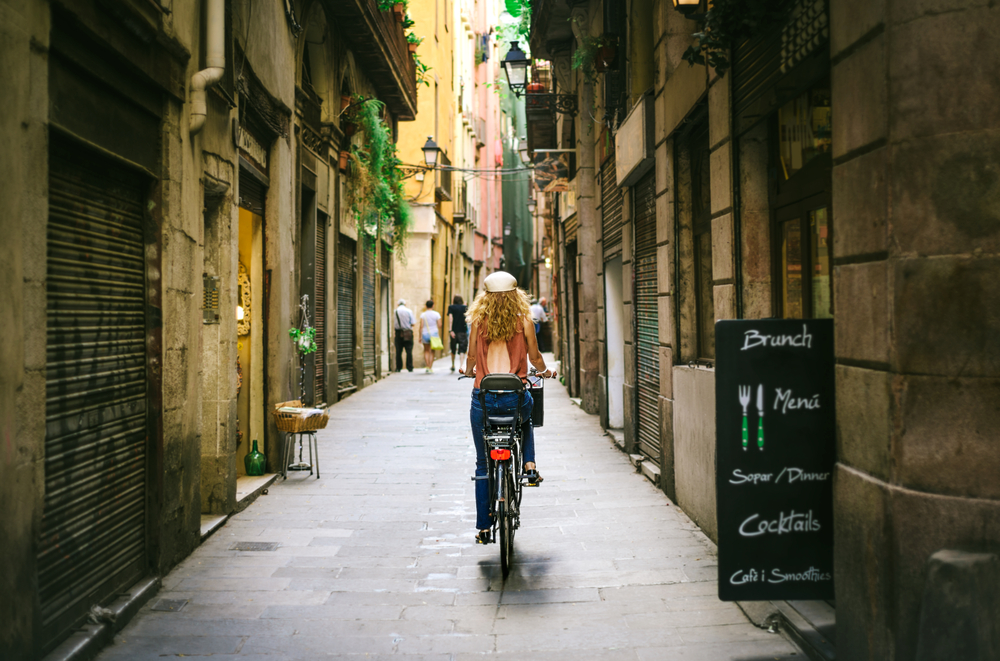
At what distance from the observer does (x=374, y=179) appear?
16312mm

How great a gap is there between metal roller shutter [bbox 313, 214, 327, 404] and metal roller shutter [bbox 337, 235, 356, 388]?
1272mm

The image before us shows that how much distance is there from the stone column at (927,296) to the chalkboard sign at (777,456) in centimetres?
44

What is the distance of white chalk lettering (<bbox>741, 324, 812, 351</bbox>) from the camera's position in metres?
3.81

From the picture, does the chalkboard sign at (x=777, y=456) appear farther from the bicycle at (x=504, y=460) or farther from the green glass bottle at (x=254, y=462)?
the green glass bottle at (x=254, y=462)

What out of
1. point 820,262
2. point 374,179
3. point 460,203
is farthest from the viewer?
point 460,203

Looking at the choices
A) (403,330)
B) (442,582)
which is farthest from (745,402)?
(403,330)

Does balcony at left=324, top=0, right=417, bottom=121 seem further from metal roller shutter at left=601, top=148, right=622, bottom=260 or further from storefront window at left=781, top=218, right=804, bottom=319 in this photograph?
storefront window at left=781, top=218, right=804, bottom=319

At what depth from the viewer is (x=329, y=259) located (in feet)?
47.5

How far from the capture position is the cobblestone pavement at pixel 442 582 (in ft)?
13.5

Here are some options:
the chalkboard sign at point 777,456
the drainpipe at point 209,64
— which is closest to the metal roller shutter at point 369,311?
the drainpipe at point 209,64

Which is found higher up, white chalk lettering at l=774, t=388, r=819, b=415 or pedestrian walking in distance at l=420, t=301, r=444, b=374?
pedestrian walking in distance at l=420, t=301, r=444, b=374

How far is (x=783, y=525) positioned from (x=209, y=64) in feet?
15.3

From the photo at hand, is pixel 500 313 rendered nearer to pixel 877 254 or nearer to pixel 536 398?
pixel 536 398

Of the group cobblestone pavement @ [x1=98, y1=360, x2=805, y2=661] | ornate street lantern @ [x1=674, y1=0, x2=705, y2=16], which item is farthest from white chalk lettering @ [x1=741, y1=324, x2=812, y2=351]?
ornate street lantern @ [x1=674, y1=0, x2=705, y2=16]
